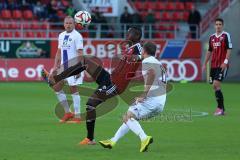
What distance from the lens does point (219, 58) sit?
19.4m

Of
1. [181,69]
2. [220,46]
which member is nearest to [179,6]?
[181,69]

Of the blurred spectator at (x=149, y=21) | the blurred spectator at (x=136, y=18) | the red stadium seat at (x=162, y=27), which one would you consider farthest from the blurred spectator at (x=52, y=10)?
the red stadium seat at (x=162, y=27)

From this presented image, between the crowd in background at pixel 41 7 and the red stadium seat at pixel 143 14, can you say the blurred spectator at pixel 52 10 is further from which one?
the red stadium seat at pixel 143 14

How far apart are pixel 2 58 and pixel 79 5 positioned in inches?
242

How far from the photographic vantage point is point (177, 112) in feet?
64.1

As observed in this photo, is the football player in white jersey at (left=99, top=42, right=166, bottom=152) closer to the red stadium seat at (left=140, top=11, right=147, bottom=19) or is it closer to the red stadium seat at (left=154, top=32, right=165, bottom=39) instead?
the red stadium seat at (left=154, top=32, right=165, bottom=39)

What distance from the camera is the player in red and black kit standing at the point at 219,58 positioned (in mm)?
19125

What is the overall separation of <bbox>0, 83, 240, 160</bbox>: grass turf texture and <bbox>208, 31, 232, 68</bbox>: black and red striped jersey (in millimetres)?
1367

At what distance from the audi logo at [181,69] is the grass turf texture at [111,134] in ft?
37.2

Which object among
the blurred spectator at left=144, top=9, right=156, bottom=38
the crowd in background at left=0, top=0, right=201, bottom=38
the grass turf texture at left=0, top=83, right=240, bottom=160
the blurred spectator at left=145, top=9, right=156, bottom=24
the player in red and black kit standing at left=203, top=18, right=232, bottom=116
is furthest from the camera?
the blurred spectator at left=145, top=9, right=156, bottom=24

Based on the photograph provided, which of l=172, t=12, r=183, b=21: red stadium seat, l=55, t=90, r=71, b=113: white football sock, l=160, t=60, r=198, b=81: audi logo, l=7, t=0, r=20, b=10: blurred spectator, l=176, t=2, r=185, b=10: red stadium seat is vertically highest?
l=7, t=0, r=20, b=10: blurred spectator

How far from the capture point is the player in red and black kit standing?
19125 mm

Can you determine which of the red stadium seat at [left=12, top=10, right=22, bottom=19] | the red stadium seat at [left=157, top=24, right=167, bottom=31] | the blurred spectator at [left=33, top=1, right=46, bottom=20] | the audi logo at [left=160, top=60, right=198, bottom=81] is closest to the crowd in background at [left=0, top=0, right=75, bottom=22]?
the blurred spectator at [left=33, top=1, right=46, bottom=20]

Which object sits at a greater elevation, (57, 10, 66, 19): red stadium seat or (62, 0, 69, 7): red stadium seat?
(62, 0, 69, 7): red stadium seat
